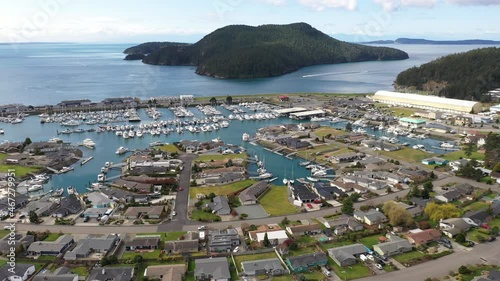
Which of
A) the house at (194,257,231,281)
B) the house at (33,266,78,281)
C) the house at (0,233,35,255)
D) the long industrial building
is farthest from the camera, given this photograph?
the long industrial building

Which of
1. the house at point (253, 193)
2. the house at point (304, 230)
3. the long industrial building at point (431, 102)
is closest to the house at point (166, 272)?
the house at point (304, 230)

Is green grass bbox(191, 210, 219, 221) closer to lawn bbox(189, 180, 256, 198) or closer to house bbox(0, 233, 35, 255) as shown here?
lawn bbox(189, 180, 256, 198)

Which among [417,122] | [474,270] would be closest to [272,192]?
[474,270]

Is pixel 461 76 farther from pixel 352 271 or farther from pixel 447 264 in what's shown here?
pixel 352 271

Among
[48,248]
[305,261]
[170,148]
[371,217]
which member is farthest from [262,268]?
[170,148]

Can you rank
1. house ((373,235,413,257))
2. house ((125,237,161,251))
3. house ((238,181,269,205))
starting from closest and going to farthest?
house ((373,235,413,257)) → house ((125,237,161,251)) → house ((238,181,269,205))

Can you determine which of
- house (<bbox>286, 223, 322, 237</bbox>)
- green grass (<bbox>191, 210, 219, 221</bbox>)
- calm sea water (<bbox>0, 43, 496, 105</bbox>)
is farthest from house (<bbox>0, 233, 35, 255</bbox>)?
calm sea water (<bbox>0, 43, 496, 105</bbox>)

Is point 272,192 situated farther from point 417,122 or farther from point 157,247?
point 417,122

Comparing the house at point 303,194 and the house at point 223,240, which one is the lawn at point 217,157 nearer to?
the house at point 303,194
